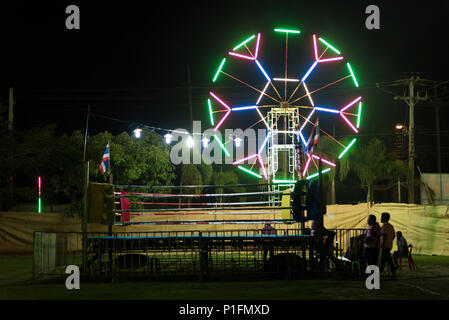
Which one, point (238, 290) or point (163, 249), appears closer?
point (238, 290)

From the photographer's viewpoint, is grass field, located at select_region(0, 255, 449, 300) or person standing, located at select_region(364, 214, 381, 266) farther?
person standing, located at select_region(364, 214, 381, 266)

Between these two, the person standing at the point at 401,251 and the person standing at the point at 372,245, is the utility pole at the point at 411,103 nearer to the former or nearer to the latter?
the person standing at the point at 401,251

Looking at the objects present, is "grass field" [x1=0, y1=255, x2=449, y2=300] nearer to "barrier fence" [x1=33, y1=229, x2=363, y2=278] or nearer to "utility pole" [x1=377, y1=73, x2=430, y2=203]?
"barrier fence" [x1=33, y1=229, x2=363, y2=278]

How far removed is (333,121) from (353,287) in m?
40.2

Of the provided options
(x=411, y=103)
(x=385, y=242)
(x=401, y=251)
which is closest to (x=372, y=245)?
(x=385, y=242)

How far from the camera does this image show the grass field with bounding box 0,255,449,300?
377 inches

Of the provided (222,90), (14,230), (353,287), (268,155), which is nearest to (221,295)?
(353,287)

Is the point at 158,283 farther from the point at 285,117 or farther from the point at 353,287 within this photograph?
the point at 285,117

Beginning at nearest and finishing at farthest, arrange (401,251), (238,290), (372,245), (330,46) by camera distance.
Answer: (238,290)
(372,245)
(401,251)
(330,46)

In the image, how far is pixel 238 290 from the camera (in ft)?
33.6

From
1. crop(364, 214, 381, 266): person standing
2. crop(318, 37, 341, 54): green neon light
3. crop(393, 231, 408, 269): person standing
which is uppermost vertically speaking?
crop(318, 37, 341, 54): green neon light

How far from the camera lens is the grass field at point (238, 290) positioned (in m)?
9.59

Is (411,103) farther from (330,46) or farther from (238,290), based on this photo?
(238,290)

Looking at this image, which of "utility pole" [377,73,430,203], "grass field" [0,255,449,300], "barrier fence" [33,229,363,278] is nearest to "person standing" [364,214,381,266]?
"grass field" [0,255,449,300]
